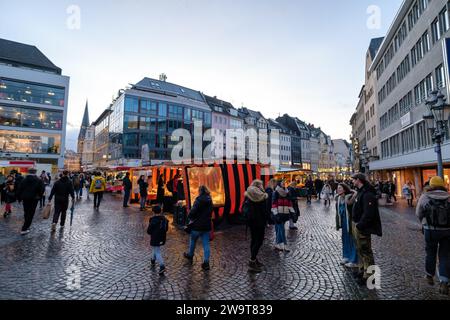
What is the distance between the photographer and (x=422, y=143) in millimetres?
20047

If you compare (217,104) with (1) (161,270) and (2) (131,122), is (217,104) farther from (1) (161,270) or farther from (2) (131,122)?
(1) (161,270)

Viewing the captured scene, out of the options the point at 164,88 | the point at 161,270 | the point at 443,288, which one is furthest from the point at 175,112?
the point at 443,288

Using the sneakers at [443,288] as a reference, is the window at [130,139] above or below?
above

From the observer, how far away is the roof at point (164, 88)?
173ft

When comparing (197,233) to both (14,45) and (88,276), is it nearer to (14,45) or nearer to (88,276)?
(88,276)

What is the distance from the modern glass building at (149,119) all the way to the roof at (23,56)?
12.8 metres

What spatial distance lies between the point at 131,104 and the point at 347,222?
49693 mm

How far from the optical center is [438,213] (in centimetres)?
430

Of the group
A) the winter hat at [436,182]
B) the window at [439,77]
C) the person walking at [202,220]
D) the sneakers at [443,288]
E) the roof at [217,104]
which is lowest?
the sneakers at [443,288]

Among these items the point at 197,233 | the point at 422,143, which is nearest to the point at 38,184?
the point at 197,233

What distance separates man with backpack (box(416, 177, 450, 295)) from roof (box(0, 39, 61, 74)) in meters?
53.6

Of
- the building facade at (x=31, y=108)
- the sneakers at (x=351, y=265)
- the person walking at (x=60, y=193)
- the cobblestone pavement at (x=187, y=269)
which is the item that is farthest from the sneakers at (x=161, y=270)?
the building facade at (x=31, y=108)

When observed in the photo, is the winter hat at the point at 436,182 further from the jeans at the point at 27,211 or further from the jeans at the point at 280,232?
the jeans at the point at 27,211

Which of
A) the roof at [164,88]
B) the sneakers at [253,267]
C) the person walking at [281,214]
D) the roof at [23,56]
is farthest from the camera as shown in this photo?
the roof at [164,88]
